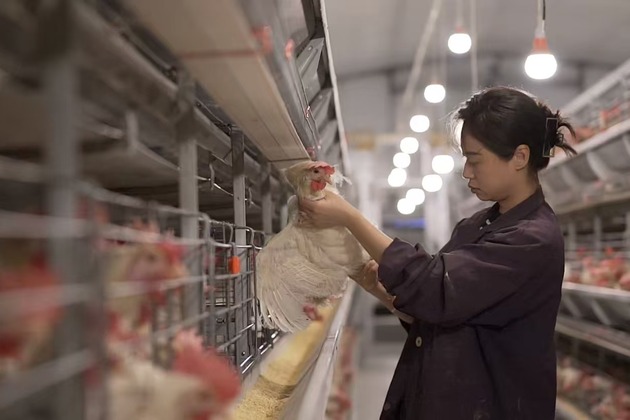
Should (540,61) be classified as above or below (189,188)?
above

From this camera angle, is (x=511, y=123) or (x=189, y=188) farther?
(x=511, y=123)

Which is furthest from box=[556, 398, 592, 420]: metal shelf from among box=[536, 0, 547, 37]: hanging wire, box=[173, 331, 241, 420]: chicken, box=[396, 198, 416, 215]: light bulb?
box=[396, 198, 416, 215]: light bulb

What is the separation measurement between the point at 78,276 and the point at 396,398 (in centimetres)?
132

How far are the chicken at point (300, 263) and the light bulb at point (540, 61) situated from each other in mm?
2139

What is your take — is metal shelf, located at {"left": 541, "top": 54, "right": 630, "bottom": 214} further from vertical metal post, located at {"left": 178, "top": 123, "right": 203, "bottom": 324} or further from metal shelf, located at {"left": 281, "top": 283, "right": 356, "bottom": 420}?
vertical metal post, located at {"left": 178, "top": 123, "right": 203, "bottom": 324}

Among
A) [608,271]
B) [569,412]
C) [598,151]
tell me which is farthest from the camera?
[569,412]

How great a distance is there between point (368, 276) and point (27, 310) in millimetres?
1247

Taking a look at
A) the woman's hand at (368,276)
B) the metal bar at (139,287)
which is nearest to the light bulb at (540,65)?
the woman's hand at (368,276)

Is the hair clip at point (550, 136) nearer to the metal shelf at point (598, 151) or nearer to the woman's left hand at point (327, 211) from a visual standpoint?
the woman's left hand at point (327, 211)

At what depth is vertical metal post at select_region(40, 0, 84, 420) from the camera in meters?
0.45

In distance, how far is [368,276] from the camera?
1.61 m

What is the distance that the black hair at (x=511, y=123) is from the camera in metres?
1.50

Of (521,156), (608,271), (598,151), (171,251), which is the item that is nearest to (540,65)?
(598,151)

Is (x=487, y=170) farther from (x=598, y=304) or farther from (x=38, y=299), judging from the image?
(x=598, y=304)
